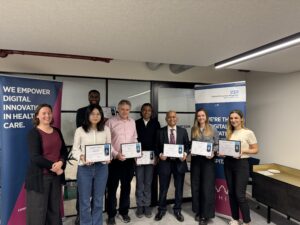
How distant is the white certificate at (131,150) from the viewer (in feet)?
9.48

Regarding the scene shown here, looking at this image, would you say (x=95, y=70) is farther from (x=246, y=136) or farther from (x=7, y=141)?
(x=246, y=136)

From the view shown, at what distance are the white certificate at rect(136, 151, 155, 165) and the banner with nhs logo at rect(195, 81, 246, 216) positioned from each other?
970mm

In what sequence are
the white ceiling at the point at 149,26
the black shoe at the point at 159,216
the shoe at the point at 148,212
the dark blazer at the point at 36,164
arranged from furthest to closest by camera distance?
the shoe at the point at 148,212 < the black shoe at the point at 159,216 < the dark blazer at the point at 36,164 < the white ceiling at the point at 149,26

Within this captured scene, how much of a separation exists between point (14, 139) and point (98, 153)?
3.06 ft

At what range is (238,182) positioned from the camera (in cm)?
276

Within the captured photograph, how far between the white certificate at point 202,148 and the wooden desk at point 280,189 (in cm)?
103

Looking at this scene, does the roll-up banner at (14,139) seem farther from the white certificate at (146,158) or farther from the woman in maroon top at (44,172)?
the white certificate at (146,158)

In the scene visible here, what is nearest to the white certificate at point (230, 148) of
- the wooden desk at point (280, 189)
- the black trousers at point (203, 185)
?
the black trousers at point (203, 185)

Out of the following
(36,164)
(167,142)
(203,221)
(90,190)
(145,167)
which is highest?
(167,142)

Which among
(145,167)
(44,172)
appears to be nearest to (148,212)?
(145,167)

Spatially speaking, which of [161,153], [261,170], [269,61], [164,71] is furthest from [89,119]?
[261,170]

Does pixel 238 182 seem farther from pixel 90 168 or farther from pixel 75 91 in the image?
pixel 75 91

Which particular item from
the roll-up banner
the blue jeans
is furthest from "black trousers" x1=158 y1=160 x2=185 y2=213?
the roll-up banner

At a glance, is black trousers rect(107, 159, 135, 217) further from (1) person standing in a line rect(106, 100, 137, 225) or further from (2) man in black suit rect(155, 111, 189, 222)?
(2) man in black suit rect(155, 111, 189, 222)
